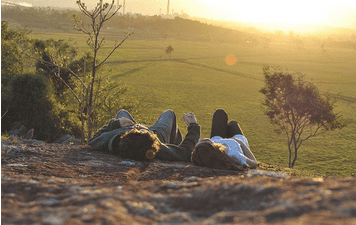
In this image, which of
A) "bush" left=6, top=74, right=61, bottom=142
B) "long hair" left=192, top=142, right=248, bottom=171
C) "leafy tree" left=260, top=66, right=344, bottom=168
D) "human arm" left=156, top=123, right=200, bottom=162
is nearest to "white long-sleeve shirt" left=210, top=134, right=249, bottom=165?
"long hair" left=192, top=142, right=248, bottom=171

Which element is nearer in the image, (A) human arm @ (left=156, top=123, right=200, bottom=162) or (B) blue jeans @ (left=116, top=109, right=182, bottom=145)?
(A) human arm @ (left=156, top=123, right=200, bottom=162)

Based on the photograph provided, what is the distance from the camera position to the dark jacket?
23.1ft

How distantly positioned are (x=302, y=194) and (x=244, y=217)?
61cm

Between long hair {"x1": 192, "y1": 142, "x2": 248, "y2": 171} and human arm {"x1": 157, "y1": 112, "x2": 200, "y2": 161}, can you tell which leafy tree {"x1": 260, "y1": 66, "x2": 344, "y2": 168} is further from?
long hair {"x1": 192, "y1": 142, "x2": 248, "y2": 171}

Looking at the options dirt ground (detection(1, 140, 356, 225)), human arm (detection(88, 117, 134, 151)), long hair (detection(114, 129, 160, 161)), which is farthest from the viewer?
human arm (detection(88, 117, 134, 151))

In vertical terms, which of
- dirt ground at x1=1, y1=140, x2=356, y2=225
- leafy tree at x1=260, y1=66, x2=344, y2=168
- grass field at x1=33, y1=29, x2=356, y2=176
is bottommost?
grass field at x1=33, y1=29, x2=356, y2=176

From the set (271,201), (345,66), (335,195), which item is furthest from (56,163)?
(345,66)

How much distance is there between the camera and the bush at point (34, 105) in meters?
21.0

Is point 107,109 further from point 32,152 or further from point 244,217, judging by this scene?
point 244,217

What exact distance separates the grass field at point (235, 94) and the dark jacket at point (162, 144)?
35.8 ft

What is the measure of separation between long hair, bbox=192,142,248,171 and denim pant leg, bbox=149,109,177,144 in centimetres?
157

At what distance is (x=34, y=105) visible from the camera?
2141 cm

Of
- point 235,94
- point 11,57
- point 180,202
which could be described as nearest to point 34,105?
point 11,57

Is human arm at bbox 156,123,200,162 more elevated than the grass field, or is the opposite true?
human arm at bbox 156,123,200,162
